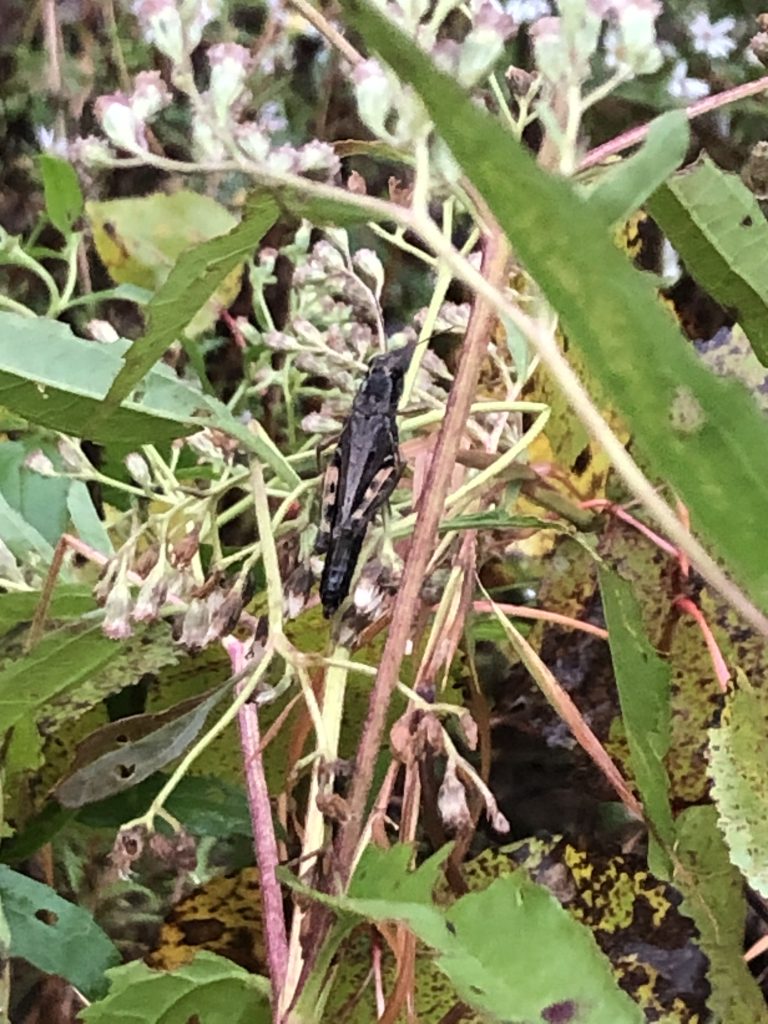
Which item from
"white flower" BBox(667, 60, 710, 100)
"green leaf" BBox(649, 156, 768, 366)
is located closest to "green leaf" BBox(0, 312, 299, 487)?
"green leaf" BBox(649, 156, 768, 366)

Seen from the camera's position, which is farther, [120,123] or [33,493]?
[33,493]

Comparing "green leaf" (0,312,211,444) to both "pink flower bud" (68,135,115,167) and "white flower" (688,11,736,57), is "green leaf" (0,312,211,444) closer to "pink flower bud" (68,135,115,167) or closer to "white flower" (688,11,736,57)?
"pink flower bud" (68,135,115,167)

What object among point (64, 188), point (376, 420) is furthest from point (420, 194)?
point (64, 188)

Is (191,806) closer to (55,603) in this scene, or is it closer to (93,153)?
(55,603)

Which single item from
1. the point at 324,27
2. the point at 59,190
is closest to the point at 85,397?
the point at 324,27

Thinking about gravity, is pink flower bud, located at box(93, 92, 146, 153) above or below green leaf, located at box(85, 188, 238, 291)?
above

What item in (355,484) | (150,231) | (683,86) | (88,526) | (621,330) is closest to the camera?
(621,330)

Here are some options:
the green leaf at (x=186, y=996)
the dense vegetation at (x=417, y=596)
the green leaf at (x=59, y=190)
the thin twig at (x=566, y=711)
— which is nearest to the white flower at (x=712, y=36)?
the dense vegetation at (x=417, y=596)

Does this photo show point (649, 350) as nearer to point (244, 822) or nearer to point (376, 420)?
point (376, 420)
